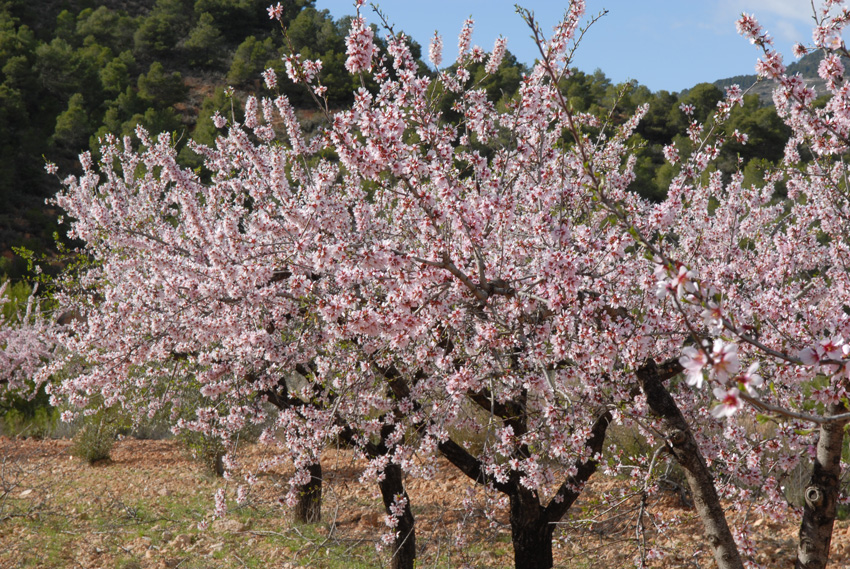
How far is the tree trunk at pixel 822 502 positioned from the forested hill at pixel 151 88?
14.2 m

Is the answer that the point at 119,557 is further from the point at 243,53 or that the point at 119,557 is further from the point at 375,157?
the point at 243,53

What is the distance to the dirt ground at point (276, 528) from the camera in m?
5.70

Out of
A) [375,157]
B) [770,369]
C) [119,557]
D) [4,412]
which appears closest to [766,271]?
[770,369]

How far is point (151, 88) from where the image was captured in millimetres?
30609

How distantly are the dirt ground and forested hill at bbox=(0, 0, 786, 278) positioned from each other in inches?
506

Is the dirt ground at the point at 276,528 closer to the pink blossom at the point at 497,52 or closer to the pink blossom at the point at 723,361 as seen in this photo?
the pink blossom at the point at 723,361

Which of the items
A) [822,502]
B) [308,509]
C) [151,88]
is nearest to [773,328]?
[822,502]

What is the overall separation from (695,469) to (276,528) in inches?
186

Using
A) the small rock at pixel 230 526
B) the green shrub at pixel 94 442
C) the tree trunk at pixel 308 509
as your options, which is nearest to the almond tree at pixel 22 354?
the green shrub at pixel 94 442

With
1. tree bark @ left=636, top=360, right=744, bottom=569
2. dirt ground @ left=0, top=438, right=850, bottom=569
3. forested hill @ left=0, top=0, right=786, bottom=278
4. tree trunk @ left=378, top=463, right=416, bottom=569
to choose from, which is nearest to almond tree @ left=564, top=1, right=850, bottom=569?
tree bark @ left=636, top=360, right=744, bottom=569

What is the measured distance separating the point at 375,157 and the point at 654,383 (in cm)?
211

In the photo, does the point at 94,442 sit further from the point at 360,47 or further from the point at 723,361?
the point at 723,361

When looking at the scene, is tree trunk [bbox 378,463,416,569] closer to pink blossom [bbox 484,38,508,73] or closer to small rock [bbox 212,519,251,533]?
small rock [bbox 212,519,251,533]

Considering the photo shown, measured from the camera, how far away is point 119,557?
6273 mm
